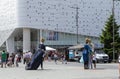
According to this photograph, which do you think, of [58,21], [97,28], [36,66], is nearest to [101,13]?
[97,28]

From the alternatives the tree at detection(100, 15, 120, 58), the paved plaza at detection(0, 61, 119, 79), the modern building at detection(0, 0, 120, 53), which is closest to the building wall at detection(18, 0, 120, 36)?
the modern building at detection(0, 0, 120, 53)

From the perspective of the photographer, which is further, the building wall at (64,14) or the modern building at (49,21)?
the modern building at (49,21)

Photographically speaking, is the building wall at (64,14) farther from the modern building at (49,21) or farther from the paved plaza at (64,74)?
the paved plaza at (64,74)

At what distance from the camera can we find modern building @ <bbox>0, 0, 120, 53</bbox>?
356ft

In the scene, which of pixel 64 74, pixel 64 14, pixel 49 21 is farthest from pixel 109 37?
pixel 64 74

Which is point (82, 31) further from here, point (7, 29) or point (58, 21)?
point (7, 29)

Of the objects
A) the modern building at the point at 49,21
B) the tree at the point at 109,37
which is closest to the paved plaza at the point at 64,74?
the tree at the point at 109,37

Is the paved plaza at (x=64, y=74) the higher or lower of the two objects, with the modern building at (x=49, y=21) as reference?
lower

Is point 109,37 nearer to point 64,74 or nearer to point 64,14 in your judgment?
point 64,14

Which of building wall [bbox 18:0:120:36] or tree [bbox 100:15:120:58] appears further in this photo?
building wall [bbox 18:0:120:36]

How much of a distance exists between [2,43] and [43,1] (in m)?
19.8

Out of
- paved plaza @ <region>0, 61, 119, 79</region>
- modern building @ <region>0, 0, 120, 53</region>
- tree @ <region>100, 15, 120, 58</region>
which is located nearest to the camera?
paved plaza @ <region>0, 61, 119, 79</region>

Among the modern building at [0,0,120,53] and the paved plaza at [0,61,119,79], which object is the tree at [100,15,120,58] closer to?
the modern building at [0,0,120,53]

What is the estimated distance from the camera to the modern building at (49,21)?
10844cm
